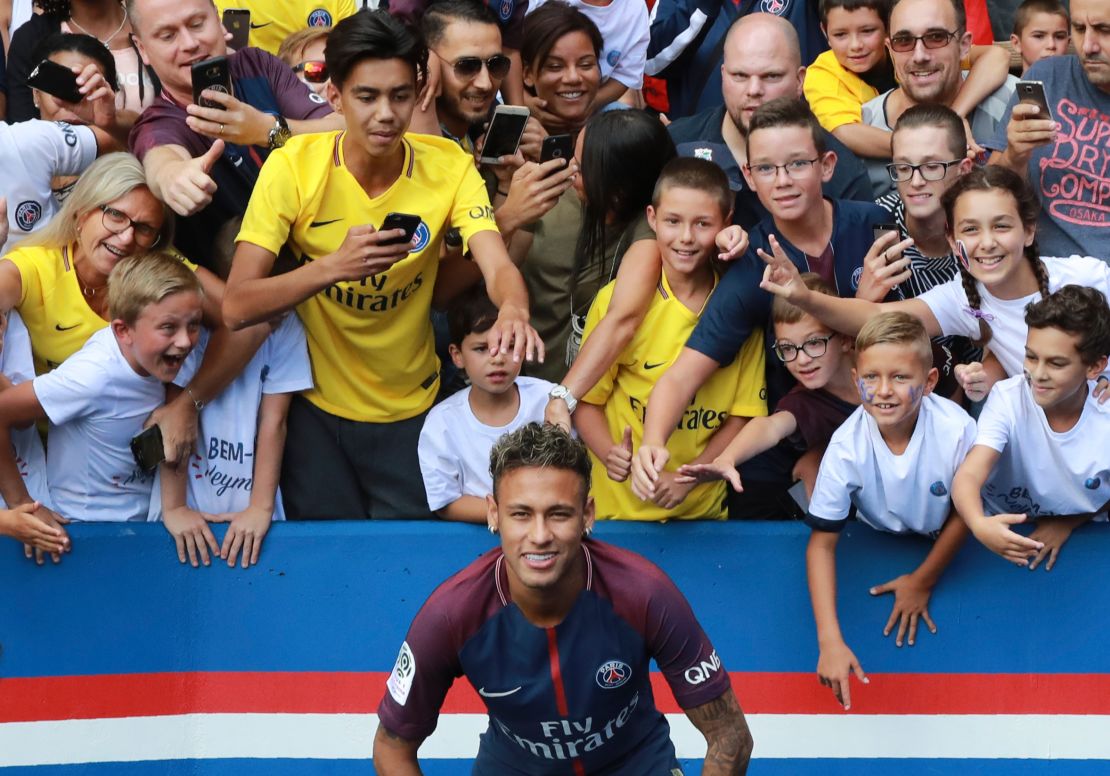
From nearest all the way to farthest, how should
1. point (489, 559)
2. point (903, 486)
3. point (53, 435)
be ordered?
point (489, 559)
point (903, 486)
point (53, 435)

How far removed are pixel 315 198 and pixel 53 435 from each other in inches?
49.7

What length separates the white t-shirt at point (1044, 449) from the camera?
524cm


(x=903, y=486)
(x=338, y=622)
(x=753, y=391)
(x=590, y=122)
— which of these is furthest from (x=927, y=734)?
(x=590, y=122)

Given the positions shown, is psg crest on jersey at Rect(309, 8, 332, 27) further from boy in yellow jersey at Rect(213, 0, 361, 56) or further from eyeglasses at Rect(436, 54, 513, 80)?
eyeglasses at Rect(436, 54, 513, 80)

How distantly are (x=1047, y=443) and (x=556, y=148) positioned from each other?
6.54ft

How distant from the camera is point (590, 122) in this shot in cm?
600

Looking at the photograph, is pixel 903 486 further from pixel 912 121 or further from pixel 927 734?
pixel 912 121

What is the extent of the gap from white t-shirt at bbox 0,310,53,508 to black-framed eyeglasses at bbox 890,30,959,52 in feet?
11.5

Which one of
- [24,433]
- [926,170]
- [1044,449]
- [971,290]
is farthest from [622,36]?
[24,433]

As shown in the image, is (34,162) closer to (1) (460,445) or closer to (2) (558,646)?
(1) (460,445)

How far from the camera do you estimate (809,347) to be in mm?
5582

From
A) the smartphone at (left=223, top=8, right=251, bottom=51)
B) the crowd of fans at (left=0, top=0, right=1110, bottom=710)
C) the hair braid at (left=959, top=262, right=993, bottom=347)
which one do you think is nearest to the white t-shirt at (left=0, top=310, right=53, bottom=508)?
the crowd of fans at (left=0, top=0, right=1110, bottom=710)

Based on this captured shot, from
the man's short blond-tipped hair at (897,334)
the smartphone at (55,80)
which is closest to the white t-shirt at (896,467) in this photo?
the man's short blond-tipped hair at (897,334)

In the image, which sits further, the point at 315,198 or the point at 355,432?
the point at 355,432
